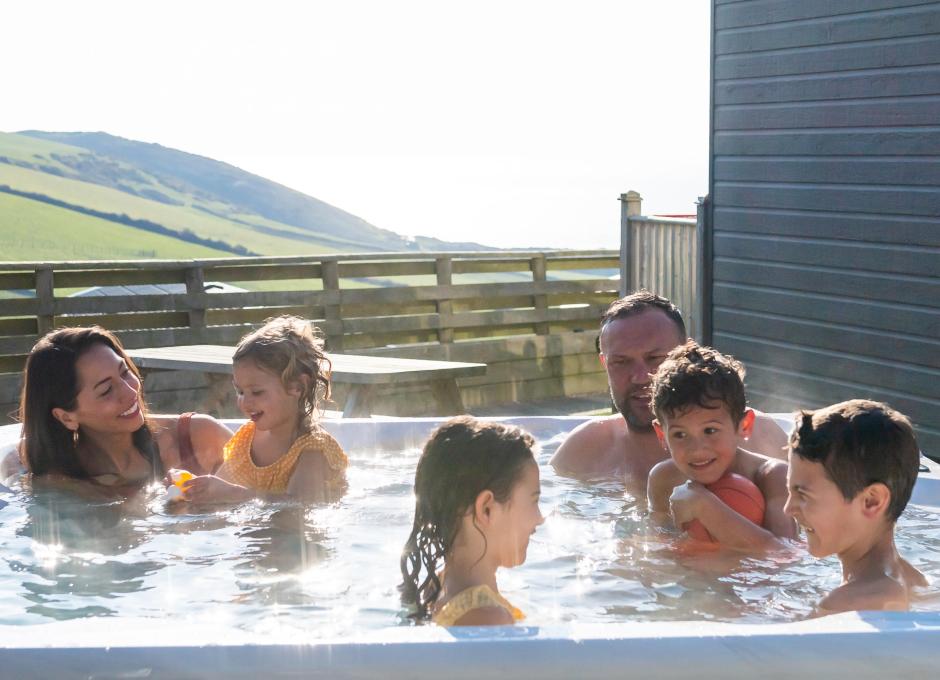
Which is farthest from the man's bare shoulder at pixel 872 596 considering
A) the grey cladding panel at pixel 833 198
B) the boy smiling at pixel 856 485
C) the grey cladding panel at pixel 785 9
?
the grey cladding panel at pixel 785 9

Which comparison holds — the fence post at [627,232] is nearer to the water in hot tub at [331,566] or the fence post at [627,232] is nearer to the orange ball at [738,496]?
the water in hot tub at [331,566]

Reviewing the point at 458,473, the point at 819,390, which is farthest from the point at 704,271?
the point at 458,473

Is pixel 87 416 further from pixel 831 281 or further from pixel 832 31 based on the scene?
pixel 832 31

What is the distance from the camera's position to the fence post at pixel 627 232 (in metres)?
7.95

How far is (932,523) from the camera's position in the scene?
359cm

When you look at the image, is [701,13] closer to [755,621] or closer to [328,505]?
[328,505]

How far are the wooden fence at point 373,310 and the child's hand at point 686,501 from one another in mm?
4799

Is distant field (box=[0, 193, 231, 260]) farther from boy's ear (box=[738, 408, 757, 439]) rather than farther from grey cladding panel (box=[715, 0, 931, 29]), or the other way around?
boy's ear (box=[738, 408, 757, 439])

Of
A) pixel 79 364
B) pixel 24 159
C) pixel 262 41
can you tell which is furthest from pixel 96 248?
pixel 262 41

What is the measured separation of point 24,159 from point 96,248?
12.9 meters

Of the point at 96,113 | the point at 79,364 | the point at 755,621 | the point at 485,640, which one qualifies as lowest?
the point at 755,621

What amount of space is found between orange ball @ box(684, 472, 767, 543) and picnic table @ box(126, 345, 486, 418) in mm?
2620

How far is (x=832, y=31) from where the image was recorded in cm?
602

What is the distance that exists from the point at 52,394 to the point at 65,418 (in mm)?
85
